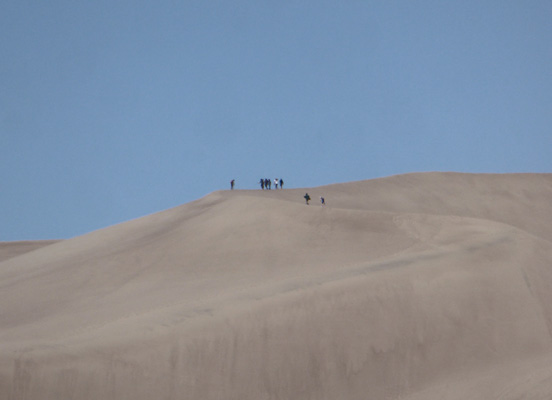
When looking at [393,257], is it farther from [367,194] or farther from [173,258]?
[367,194]

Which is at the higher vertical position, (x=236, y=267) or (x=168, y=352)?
(x=236, y=267)

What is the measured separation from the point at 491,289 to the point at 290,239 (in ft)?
23.9

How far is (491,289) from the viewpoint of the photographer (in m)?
19.1

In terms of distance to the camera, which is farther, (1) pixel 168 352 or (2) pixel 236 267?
(2) pixel 236 267

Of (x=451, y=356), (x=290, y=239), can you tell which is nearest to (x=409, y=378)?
(x=451, y=356)

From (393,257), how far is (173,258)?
275 inches

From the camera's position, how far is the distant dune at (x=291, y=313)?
48.3 ft

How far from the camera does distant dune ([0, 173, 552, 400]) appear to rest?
1471cm

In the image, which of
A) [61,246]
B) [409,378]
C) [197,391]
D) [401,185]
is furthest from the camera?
[401,185]

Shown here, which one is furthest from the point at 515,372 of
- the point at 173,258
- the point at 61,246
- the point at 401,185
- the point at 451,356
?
the point at 401,185

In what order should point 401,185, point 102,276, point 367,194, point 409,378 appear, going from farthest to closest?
point 401,185
point 367,194
point 102,276
point 409,378

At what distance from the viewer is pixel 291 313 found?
16828 millimetres

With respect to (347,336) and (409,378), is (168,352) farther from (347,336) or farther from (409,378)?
(409,378)

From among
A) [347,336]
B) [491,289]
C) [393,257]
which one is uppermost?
[393,257]
